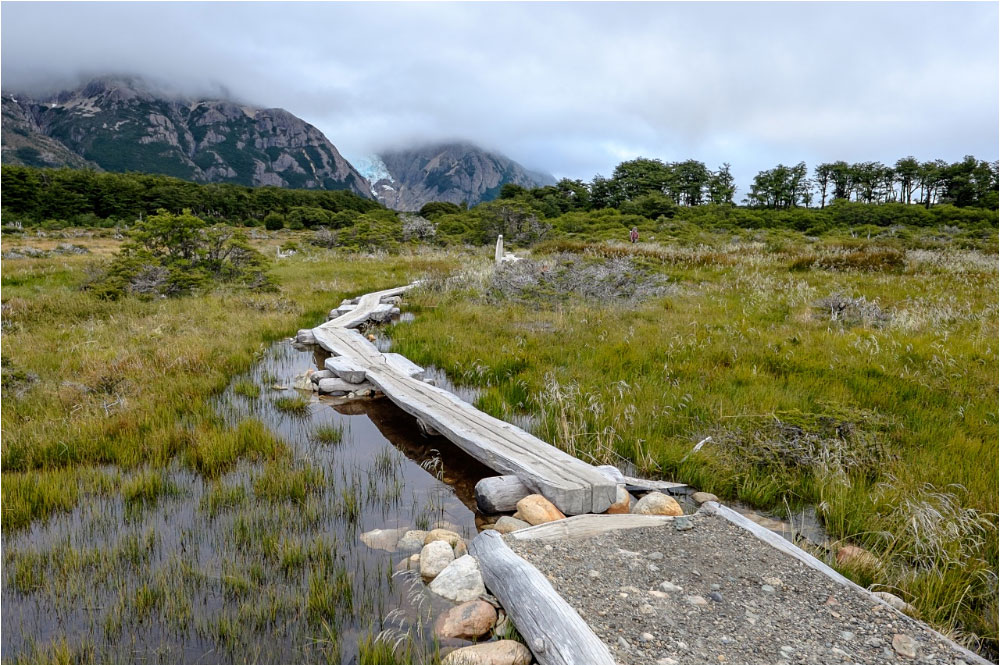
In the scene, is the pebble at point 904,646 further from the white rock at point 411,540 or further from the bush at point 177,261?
the bush at point 177,261

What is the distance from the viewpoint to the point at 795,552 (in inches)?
129

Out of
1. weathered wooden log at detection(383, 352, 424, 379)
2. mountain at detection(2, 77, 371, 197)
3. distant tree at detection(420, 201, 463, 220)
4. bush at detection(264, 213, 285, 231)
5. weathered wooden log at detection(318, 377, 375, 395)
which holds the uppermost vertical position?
mountain at detection(2, 77, 371, 197)

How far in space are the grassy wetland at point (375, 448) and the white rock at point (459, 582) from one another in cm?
17

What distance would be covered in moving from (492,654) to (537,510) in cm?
138

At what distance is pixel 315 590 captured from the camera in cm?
294

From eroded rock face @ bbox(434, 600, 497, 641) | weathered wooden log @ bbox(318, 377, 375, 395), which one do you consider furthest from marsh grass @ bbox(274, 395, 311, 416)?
eroded rock face @ bbox(434, 600, 497, 641)

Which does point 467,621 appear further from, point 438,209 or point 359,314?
point 438,209

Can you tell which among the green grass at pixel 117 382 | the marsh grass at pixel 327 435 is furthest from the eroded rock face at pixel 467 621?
the marsh grass at pixel 327 435

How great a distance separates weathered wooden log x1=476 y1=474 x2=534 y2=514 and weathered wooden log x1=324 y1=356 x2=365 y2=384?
340 cm

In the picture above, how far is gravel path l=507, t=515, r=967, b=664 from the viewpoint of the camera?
251 centimetres

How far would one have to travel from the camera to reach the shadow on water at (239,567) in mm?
2607

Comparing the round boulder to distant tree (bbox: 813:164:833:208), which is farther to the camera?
distant tree (bbox: 813:164:833:208)

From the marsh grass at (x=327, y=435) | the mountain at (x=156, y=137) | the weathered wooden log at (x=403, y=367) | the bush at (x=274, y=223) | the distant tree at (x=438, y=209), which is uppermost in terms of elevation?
the mountain at (x=156, y=137)

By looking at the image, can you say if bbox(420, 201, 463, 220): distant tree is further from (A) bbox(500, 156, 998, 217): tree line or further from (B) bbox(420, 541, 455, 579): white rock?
(B) bbox(420, 541, 455, 579): white rock
